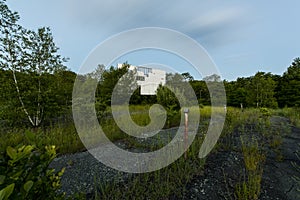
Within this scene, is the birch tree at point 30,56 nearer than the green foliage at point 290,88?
Yes

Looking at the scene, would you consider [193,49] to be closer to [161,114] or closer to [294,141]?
[161,114]

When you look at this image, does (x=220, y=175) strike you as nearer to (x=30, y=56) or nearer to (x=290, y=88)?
(x=30, y=56)

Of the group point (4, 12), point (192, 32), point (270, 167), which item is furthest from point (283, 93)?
point (4, 12)

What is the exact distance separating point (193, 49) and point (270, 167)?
2.04m

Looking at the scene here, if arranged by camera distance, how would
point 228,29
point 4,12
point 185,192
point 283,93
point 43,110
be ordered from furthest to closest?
point 283,93, point 228,29, point 43,110, point 4,12, point 185,192

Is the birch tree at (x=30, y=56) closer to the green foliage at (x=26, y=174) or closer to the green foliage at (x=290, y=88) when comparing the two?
the green foliage at (x=26, y=174)

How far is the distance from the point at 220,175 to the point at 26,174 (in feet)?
6.73

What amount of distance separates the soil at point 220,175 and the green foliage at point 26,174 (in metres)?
1.28

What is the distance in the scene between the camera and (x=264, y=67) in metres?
→ 17.8

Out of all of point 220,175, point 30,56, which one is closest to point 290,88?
point 220,175

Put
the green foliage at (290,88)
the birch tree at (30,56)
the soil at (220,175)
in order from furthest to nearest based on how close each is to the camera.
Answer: the green foliage at (290,88) < the birch tree at (30,56) < the soil at (220,175)

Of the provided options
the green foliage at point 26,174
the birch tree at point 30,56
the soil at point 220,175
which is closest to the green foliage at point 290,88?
the soil at point 220,175

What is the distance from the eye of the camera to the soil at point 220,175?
185 cm

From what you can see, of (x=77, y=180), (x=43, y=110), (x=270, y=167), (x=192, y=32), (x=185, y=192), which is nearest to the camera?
(x=185, y=192)
